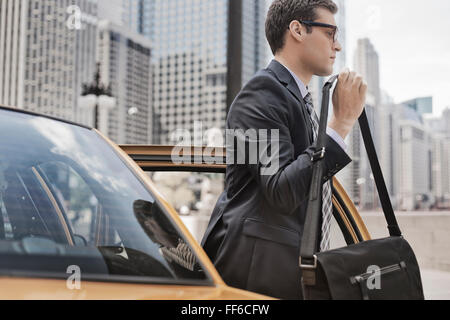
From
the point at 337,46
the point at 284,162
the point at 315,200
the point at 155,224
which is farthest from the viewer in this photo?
the point at 337,46

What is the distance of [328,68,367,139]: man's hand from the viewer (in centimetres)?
144

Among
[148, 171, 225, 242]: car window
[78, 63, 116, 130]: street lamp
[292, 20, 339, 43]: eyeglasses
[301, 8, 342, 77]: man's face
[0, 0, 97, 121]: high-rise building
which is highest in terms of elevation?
[0, 0, 97, 121]: high-rise building

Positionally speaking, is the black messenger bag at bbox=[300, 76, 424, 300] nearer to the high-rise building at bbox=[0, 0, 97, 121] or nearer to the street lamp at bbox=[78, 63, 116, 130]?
the street lamp at bbox=[78, 63, 116, 130]

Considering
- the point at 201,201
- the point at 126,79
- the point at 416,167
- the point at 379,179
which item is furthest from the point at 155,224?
the point at 416,167

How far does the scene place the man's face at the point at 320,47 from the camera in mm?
1673

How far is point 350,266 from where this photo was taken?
124 cm

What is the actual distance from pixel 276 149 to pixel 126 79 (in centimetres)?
9349

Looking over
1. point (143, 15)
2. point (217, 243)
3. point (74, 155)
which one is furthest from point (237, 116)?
point (143, 15)

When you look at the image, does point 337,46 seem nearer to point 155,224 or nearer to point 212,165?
point 212,165

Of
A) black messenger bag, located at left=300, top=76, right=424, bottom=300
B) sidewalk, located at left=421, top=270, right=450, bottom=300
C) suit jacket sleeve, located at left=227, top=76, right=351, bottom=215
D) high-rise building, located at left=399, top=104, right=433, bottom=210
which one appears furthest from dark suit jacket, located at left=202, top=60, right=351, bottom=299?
high-rise building, located at left=399, top=104, right=433, bottom=210

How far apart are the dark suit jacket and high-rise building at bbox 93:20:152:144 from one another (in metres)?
65.9

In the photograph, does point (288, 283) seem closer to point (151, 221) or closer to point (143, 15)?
point (151, 221)
